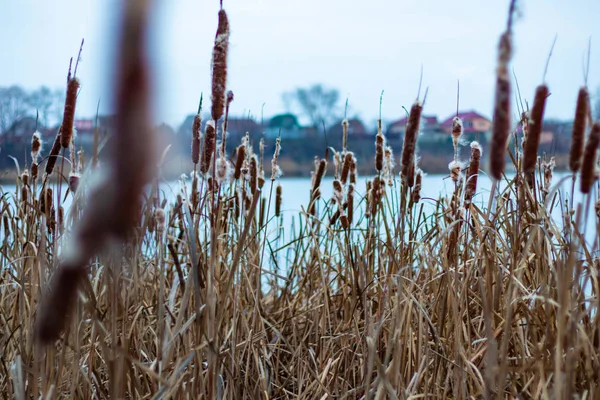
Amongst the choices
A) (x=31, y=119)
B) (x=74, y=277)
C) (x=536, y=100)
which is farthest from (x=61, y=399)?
(x=74, y=277)

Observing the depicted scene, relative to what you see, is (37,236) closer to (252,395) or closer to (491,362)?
(252,395)

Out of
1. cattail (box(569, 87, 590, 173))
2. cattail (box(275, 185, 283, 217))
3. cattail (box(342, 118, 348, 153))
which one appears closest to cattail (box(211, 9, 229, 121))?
cattail (box(569, 87, 590, 173))

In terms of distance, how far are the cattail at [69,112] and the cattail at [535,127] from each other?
0.67 meters

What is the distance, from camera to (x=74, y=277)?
0.25 metres

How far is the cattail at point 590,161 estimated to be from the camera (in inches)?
28.7

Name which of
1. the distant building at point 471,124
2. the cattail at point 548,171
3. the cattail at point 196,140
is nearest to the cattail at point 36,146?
the cattail at point 196,140

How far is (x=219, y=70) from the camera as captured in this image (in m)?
0.87

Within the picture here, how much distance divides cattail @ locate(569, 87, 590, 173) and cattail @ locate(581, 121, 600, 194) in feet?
0.05

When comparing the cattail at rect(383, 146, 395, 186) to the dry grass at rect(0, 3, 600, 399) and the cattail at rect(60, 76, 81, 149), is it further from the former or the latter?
the cattail at rect(60, 76, 81, 149)

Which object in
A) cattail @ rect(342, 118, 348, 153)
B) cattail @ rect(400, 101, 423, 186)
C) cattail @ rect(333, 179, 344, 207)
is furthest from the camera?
cattail @ rect(342, 118, 348, 153)

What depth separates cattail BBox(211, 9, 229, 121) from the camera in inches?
34.0

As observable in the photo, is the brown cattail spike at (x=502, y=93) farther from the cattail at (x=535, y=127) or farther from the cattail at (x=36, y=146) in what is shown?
the cattail at (x=36, y=146)

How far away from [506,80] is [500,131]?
65 mm

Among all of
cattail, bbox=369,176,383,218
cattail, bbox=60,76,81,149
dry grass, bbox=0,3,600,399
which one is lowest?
dry grass, bbox=0,3,600,399
